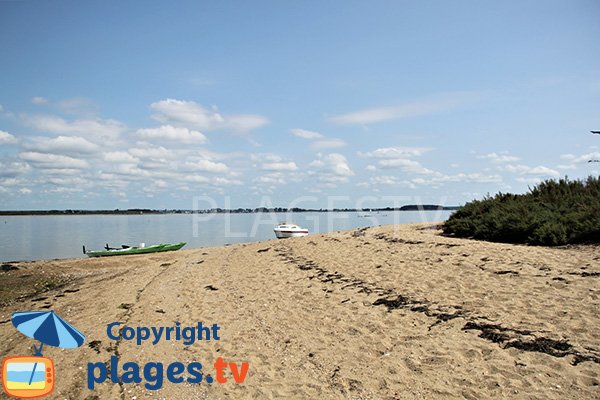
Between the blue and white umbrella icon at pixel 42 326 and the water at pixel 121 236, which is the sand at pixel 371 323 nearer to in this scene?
the blue and white umbrella icon at pixel 42 326

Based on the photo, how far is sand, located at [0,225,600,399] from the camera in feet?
18.7

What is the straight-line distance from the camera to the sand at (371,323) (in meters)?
5.70

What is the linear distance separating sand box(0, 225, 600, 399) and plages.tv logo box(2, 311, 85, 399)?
278 mm

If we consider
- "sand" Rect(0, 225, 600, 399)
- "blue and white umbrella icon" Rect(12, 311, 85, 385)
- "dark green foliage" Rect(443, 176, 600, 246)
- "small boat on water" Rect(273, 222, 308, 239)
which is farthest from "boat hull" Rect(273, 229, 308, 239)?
"blue and white umbrella icon" Rect(12, 311, 85, 385)

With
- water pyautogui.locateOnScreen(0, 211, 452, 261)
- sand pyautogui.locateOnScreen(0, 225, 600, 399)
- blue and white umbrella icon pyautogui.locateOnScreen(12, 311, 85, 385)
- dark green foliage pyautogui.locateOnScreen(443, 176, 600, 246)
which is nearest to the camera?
sand pyautogui.locateOnScreen(0, 225, 600, 399)

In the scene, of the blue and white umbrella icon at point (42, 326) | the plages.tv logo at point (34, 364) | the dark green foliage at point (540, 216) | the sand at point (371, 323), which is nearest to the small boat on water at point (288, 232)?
the dark green foliage at point (540, 216)

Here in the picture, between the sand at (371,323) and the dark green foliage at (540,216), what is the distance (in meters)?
1.65

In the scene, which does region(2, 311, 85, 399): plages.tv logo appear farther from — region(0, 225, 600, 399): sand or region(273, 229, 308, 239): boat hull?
region(273, 229, 308, 239): boat hull

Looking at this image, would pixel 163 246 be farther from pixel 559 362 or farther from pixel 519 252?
pixel 559 362

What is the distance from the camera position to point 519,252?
12.6 m

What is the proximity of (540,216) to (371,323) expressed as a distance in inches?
457

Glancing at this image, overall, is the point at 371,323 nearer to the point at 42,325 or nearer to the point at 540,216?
the point at 42,325

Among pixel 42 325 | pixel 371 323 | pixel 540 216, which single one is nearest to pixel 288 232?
pixel 540 216

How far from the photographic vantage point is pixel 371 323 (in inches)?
315
